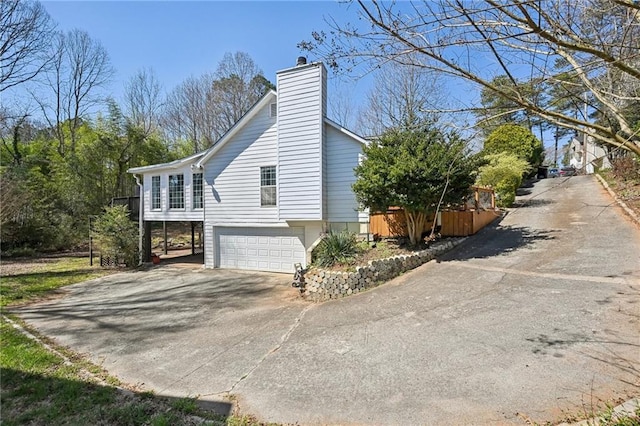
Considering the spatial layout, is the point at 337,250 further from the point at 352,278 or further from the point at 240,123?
the point at 240,123

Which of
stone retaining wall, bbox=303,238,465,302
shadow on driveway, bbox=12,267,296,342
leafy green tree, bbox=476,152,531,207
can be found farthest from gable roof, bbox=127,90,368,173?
leafy green tree, bbox=476,152,531,207

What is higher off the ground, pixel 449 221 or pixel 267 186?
pixel 267 186

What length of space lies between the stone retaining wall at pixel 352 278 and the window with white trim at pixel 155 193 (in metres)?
10.5

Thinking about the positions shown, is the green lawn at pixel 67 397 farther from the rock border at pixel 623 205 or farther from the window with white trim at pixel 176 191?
the rock border at pixel 623 205

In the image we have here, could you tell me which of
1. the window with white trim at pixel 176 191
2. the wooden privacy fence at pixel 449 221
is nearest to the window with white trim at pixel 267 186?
the wooden privacy fence at pixel 449 221

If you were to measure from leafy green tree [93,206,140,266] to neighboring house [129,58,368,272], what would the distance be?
46.3 inches

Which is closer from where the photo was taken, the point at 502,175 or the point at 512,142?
the point at 502,175

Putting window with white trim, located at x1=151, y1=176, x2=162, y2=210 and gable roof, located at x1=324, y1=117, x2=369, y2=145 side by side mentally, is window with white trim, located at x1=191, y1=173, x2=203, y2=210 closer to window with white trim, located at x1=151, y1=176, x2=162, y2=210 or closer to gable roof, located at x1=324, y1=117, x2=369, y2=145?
window with white trim, located at x1=151, y1=176, x2=162, y2=210

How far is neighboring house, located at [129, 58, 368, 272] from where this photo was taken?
11469mm

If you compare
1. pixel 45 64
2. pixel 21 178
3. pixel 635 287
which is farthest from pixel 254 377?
pixel 21 178

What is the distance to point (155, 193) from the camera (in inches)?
639

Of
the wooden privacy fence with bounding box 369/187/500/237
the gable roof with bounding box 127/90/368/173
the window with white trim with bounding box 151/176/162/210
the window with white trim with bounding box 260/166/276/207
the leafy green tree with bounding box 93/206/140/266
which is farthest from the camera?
the window with white trim with bounding box 151/176/162/210

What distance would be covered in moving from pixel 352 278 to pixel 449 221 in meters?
5.30

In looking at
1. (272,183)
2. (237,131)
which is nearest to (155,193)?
(237,131)
